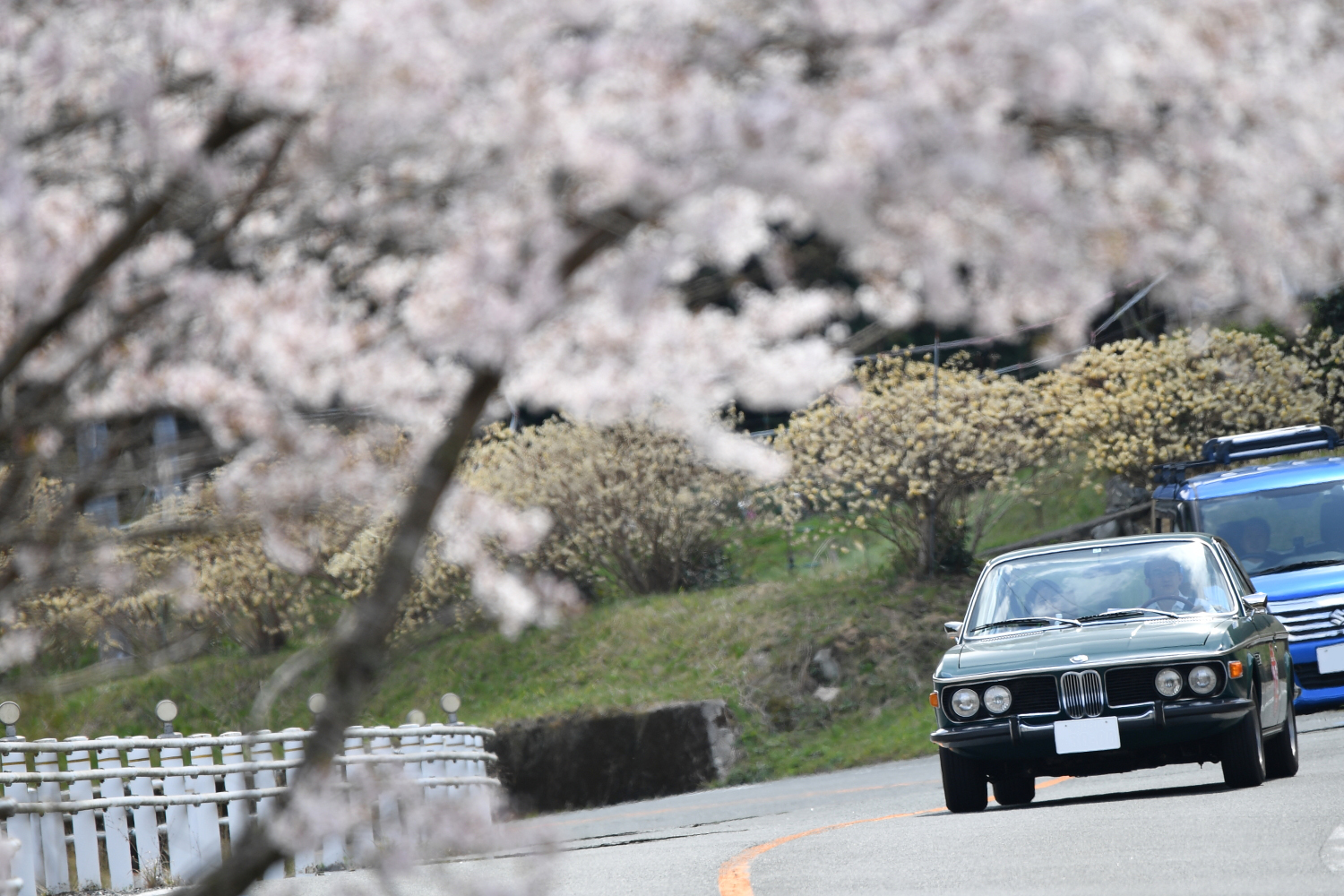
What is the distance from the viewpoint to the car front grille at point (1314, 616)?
1368 cm

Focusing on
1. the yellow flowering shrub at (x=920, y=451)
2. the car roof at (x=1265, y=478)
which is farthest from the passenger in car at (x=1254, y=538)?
the yellow flowering shrub at (x=920, y=451)

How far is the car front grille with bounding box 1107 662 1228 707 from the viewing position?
9.25 metres

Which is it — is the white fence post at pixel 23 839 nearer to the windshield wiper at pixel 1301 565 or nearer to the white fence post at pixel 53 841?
the white fence post at pixel 53 841

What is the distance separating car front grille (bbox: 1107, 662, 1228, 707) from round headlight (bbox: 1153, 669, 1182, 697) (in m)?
0.02

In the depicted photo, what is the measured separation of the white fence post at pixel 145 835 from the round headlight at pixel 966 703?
17.1 ft

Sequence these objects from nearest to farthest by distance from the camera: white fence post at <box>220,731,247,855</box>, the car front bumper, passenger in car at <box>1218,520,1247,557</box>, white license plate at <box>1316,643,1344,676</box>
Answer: the car front bumper
white fence post at <box>220,731,247,855</box>
white license plate at <box>1316,643,1344,676</box>
passenger in car at <box>1218,520,1247,557</box>

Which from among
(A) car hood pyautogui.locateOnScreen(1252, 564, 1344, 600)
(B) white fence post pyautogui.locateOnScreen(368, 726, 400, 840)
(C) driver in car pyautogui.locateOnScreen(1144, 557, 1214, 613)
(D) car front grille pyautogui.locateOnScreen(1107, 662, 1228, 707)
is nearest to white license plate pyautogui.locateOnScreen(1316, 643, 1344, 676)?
(A) car hood pyautogui.locateOnScreen(1252, 564, 1344, 600)

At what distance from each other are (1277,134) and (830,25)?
1.39 metres

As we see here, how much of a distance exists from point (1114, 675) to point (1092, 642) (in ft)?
0.89

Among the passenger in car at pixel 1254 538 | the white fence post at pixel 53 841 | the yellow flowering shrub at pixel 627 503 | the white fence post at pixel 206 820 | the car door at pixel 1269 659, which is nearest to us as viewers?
the car door at pixel 1269 659

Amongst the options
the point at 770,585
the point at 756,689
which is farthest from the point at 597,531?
the point at 756,689

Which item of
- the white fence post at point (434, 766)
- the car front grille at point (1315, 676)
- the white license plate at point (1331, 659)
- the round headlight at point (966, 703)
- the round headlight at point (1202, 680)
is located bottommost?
the white fence post at point (434, 766)

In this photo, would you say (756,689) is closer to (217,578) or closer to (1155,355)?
(1155,355)

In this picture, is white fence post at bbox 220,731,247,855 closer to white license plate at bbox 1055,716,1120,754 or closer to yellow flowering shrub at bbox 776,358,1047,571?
white license plate at bbox 1055,716,1120,754
